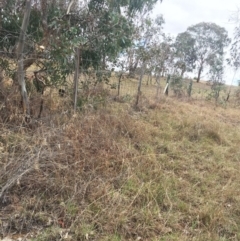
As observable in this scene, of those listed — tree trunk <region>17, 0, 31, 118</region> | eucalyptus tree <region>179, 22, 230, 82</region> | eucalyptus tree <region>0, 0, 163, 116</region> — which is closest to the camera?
tree trunk <region>17, 0, 31, 118</region>

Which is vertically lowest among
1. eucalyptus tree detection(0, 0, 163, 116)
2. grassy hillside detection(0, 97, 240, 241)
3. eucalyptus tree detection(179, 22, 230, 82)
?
grassy hillside detection(0, 97, 240, 241)

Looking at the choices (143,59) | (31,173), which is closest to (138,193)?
(31,173)

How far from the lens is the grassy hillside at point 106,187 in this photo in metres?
1.89

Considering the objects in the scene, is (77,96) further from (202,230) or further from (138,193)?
(202,230)

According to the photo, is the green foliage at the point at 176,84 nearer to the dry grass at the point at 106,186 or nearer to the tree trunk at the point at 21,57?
the dry grass at the point at 106,186

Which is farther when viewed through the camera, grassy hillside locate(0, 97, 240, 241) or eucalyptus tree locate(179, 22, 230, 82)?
eucalyptus tree locate(179, 22, 230, 82)

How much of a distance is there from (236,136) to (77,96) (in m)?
3.24

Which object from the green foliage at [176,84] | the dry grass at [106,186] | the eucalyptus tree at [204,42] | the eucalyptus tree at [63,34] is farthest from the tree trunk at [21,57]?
the eucalyptus tree at [204,42]

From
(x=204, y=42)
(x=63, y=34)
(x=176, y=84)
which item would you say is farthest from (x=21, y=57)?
(x=204, y=42)

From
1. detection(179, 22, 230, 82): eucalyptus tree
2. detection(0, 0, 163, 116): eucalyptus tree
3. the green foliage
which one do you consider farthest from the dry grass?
detection(179, 22, 230, 82): eucalyptus tree

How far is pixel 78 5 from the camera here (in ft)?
13.6

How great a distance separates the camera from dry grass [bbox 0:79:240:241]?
1.89 m

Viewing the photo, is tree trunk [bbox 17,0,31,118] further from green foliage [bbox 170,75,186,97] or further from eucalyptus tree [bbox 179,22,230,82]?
eucalyptus tree [bbox 179,22,230,82]

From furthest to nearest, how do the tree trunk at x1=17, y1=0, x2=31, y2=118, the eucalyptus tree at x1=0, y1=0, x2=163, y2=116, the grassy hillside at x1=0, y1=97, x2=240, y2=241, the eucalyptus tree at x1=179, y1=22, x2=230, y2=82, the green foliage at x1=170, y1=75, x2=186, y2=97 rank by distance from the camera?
the eucalyptus tree at x1=179, y1=22, x2=230, y2=82 < the green foliage at x1=170, y1=75, x2=186, y2=97 < the eucalyptus tree at x1=0, y1=0, x2=163, y2=116 < the tree trunk at x1=17, y1=0, x2=31, y2=118 < the grassy hillside at x1=0, y1=97, x2=240, y2=241
